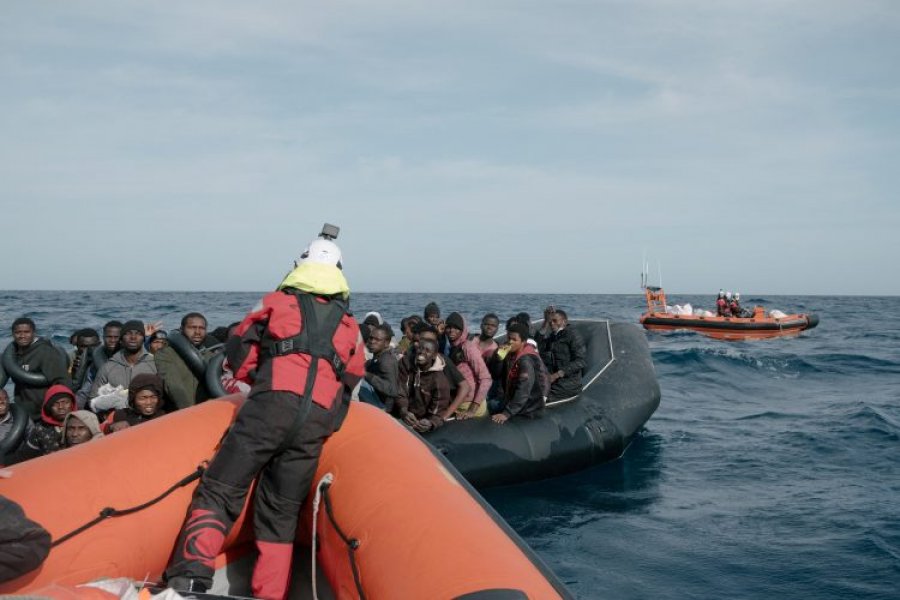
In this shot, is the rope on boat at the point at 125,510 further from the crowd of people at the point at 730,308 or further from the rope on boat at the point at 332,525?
the crowd of people at the point at 730,308

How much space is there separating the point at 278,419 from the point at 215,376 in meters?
2.14

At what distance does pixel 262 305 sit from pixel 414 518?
1198 mm

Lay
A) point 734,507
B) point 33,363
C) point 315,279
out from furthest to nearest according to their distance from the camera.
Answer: point 734,507, point 33,363, point 315,279

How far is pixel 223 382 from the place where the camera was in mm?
5250

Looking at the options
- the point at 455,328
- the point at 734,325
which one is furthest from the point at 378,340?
the point at 734,325

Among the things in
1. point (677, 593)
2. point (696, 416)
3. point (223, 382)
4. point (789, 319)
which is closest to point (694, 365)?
point (696, 416)

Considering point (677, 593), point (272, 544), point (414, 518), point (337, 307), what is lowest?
point (677, 593)

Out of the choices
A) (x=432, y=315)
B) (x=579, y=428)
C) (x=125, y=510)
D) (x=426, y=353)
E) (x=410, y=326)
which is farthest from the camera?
(x=432, y=315)

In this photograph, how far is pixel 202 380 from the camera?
5438 mm

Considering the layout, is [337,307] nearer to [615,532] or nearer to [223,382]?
[223,382]

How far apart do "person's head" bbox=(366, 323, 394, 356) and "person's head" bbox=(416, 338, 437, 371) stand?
39cm

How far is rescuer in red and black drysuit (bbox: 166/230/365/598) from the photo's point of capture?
10.6ft

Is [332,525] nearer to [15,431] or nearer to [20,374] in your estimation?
[15,431]

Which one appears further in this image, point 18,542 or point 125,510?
point 125,510
